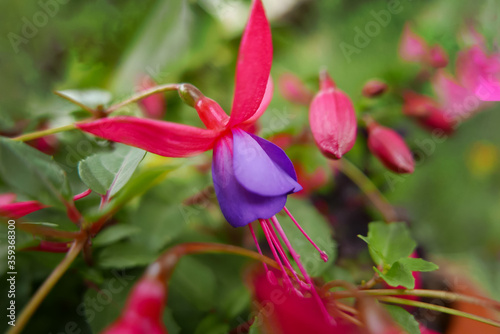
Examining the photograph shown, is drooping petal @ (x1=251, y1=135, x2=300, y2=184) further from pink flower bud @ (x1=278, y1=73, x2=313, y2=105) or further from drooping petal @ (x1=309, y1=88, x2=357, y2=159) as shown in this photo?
pink flower bud @ (x1=278, y1=73, x2=313, y2=105)

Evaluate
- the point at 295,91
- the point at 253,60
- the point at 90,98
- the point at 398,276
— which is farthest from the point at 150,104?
the point at 398,276

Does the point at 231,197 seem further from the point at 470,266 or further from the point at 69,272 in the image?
the point at 470,266

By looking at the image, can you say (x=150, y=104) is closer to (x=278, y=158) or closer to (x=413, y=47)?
(x=278, y=158)

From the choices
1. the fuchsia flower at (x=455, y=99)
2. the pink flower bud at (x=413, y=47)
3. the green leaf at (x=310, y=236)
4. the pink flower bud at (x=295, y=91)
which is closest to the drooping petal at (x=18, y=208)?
the green leaf at (x=310, y=236)

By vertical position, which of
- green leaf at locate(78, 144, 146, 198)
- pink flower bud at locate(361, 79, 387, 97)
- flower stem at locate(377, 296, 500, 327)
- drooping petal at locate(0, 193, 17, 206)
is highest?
drooping petal at locate(0, 193, 17, 206)

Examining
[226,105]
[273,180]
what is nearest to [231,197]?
[273,180]

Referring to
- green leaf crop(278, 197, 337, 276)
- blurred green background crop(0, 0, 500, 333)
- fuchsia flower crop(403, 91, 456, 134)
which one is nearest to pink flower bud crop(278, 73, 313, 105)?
blurred green background crop(0, 0, 500, 333)
